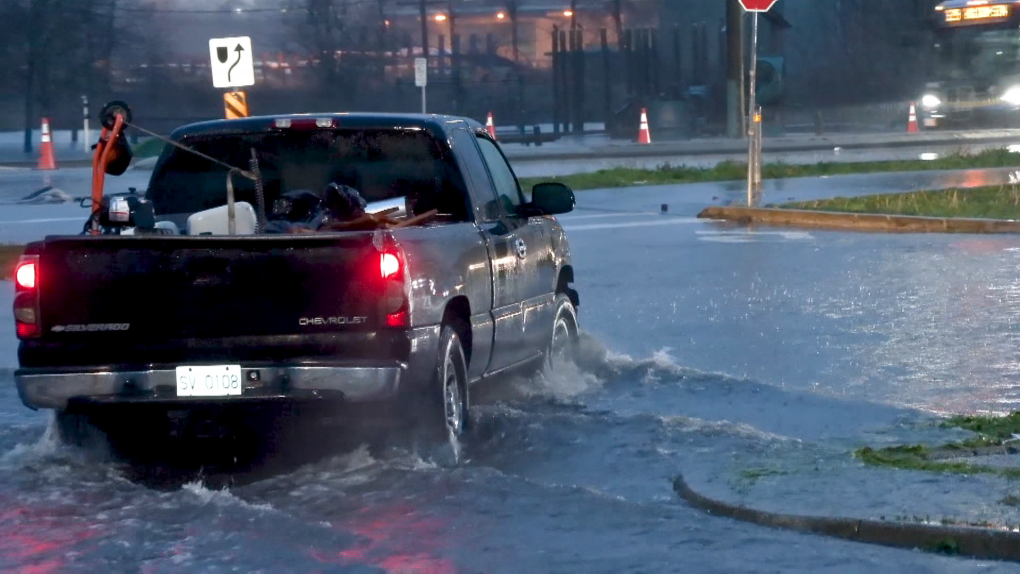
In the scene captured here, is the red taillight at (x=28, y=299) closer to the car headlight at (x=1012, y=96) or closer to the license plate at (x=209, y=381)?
the license plate at (x=209, y=381)

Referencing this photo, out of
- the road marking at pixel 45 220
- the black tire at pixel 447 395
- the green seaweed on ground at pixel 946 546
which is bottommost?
the green seaweed on ground at pixel 946 546

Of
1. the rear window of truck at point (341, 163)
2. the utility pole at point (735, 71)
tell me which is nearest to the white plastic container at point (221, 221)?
the rear window of truck at point (341, 163)

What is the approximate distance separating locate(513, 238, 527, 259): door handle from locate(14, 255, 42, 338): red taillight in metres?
2.82

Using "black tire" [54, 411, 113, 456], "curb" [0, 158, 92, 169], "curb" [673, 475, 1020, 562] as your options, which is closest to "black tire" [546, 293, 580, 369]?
"black tire" [54, 411, 113, 456]

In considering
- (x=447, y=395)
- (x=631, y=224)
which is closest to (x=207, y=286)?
(x=447, y=395)

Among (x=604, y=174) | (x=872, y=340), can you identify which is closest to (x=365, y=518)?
(x=872, y=340)

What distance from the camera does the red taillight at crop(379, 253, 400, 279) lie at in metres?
6.88

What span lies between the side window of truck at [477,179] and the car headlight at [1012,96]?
113 ft

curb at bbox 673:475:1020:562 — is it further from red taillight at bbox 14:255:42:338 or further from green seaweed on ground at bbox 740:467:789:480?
red taillight at bbox 14:255:42:338

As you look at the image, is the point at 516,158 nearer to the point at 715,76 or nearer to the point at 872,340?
the point at 715,76

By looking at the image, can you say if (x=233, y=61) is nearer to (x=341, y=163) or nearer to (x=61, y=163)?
(x=341, y=163)

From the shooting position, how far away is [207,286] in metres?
6.91

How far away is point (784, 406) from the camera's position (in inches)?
351

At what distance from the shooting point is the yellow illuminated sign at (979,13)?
35062 mm
